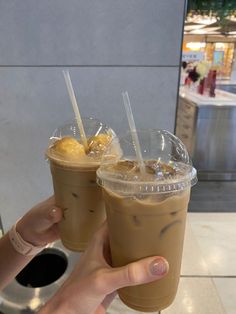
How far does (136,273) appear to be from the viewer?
57cm

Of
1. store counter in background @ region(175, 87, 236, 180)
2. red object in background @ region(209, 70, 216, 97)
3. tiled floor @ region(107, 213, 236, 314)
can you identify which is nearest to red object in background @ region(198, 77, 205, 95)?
red object in background @ region(209, 70, 216, 97)

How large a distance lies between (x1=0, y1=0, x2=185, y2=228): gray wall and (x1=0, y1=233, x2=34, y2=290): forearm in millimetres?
514

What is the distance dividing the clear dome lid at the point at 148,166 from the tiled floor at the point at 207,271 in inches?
19.6

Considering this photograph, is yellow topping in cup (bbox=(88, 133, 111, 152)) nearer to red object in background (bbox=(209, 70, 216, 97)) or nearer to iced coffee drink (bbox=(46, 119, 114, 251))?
iced coffee drink (bbox=(46, 119, 114, 251))

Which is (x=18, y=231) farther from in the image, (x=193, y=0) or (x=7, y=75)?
(x=193, y=0)

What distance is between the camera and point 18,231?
932 millimetres

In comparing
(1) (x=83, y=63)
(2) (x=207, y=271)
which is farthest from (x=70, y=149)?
(2) (x=207, y=271)

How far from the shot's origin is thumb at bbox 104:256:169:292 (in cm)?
57

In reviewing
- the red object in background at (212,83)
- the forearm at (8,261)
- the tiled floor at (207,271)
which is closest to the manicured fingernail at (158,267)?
the tiled floor at (207,271)

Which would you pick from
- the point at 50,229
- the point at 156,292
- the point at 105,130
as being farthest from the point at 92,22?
the point at 156,292

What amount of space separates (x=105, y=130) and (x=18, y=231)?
1.37 ft

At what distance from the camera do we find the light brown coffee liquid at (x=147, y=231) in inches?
22.8

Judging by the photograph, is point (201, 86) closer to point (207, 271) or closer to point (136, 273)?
point (207, 271)

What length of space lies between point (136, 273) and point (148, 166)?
0.70 ft
